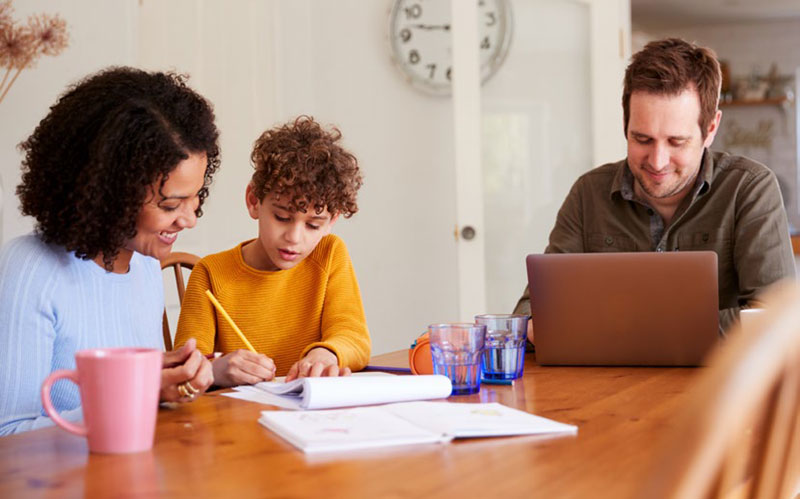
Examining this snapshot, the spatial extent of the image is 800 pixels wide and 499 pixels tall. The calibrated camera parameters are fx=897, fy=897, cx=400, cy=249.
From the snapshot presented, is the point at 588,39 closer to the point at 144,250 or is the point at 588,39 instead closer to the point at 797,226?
the point at 144,250

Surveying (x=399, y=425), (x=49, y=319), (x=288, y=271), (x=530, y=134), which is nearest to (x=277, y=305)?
(x=288, y=271)

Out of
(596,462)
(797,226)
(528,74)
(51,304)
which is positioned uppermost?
(528,74)

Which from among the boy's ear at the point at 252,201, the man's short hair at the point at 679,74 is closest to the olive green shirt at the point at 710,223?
the man's short hair at the point at 679,74

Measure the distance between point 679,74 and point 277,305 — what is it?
36.6 inches

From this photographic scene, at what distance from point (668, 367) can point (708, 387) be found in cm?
102

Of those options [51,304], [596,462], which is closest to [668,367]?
[596,462]

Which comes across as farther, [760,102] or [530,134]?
[760,102]

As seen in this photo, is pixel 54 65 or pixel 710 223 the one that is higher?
pixel 54 65

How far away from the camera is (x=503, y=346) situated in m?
1.28

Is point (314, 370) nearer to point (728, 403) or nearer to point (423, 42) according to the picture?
point (728, 403)

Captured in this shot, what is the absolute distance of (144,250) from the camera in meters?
1.33

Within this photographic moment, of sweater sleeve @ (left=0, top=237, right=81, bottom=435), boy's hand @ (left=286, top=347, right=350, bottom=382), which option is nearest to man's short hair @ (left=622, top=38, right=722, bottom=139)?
boy's hand @ (left=286, top=347, right=350, bottom=382)

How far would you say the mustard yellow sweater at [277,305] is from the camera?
1612mm

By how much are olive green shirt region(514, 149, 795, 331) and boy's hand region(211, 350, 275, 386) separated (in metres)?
0.62
